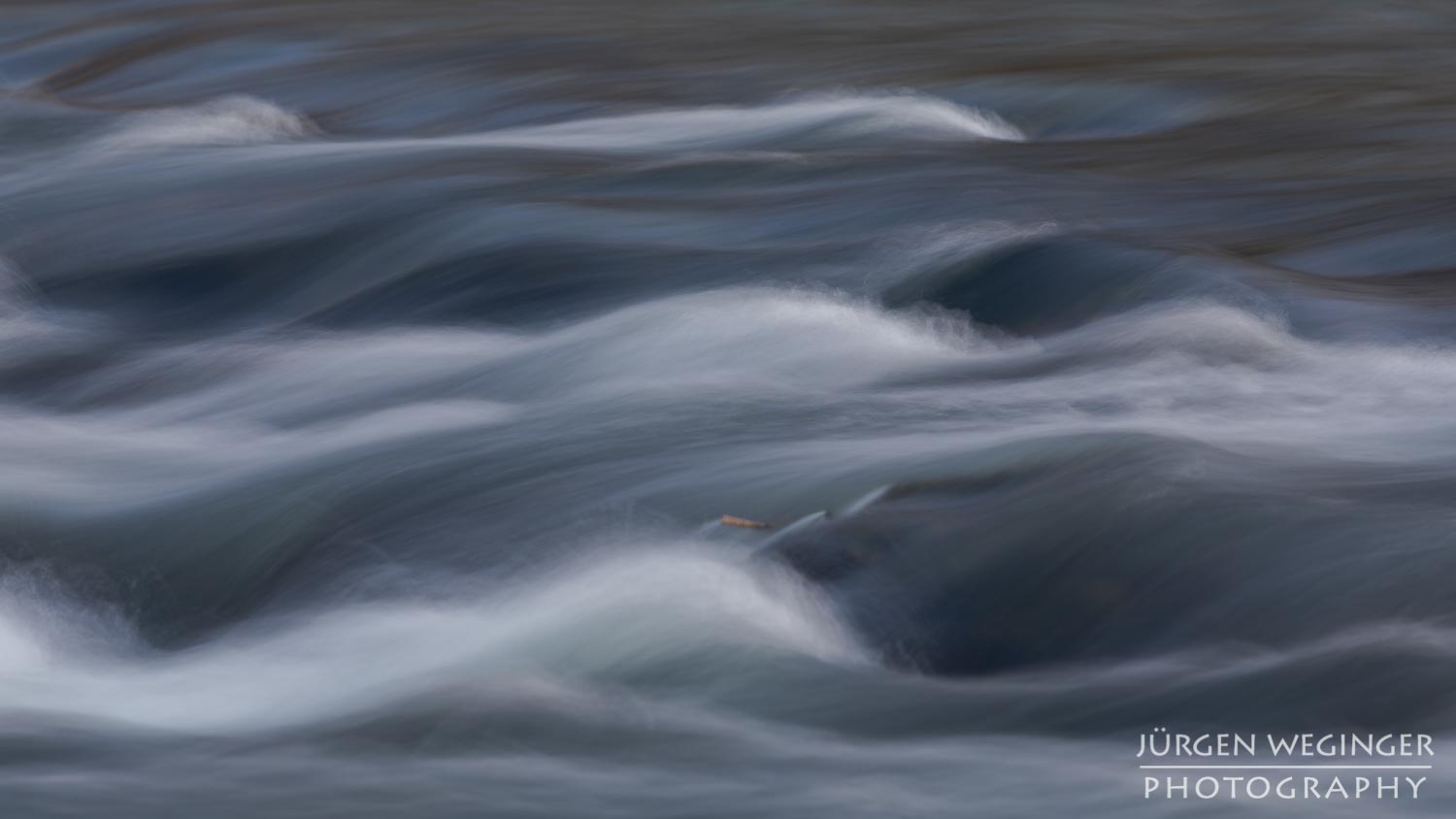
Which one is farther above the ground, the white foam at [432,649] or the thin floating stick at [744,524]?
the thin floating stick at [744,524]

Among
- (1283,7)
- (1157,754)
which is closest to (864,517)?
(1157,754)

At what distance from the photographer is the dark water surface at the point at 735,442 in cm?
301

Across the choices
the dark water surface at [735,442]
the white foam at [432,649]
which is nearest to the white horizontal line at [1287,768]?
the dark water surface at [735,442]

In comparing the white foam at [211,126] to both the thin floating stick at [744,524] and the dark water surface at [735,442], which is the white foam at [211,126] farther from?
the thin floating stick at [744,524]

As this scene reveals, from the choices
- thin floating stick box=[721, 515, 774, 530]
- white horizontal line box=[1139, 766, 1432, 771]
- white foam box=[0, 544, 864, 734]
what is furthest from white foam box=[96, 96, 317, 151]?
white horizontal line box=[1139, 766, 1432, 771]

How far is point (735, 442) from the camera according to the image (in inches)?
168

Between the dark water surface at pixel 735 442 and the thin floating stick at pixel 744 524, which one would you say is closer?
the dark water surface at pixel 735 442

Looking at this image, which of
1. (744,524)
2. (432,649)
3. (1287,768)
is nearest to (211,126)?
(744,524)

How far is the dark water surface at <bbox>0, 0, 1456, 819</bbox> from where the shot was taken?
3.01 meters

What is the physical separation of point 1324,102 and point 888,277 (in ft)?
8.83

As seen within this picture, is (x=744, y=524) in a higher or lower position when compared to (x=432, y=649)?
higher

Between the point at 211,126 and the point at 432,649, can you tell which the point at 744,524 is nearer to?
the point at 432,649

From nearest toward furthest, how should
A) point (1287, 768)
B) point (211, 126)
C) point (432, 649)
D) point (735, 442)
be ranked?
point (1287, 768), point (432, 649), point (735, 442), point (211, 126)

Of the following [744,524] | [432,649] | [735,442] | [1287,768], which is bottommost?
[1287,768]
